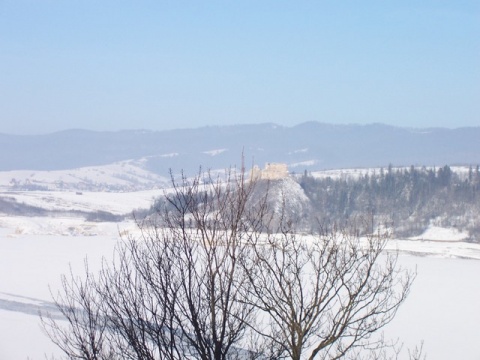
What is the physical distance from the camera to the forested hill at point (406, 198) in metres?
50.1

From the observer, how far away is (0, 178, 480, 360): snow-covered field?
48.7ft

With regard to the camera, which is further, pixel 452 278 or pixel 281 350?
pixel 452 278

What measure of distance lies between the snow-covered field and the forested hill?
6.57m

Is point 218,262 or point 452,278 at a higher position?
point 218,262

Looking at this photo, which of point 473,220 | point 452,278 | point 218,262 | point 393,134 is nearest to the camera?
point 218,262

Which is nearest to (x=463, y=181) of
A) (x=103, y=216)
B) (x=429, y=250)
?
(x=103, y=216)

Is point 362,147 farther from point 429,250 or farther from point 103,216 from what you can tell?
point 429,250

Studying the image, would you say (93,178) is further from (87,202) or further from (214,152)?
(87,202)

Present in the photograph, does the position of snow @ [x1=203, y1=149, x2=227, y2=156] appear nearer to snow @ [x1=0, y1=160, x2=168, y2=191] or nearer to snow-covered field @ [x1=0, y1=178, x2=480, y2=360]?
snow @ [x1=0, y1=160, x2=168, y2=191]

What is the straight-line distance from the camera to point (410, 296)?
19594 millimetres

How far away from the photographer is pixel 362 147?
15862 cm

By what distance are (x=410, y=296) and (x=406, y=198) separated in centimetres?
3942

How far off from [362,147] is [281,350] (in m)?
152

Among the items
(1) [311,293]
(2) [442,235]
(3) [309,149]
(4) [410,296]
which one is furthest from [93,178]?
(1) [311,293]
